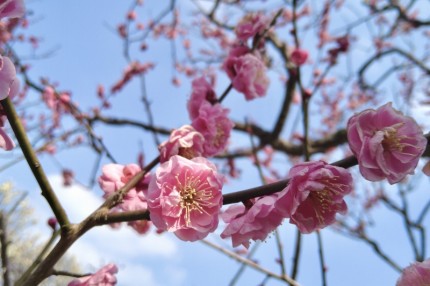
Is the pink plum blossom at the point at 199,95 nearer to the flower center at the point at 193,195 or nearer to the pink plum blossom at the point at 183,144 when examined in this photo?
the pink plum blossom at the point at 183,144

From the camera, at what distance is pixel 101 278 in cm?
137

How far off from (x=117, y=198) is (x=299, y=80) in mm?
1205

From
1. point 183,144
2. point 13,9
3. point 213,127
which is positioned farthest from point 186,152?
point 13,9

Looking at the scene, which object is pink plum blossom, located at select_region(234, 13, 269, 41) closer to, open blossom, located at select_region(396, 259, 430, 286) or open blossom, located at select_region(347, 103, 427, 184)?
Answer: open blossom, located at select_region(347, 103, 427, 184)

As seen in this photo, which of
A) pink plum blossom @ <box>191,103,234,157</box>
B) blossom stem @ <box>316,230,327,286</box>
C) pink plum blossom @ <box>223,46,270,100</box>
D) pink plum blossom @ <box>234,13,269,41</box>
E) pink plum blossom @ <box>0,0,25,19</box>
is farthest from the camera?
pink plum blossom @ <box>234,13,269,41</box>

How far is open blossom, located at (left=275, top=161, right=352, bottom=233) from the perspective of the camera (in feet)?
3.23

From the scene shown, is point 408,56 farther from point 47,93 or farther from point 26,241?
point 26,241

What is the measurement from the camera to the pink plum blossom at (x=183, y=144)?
4.42 ft

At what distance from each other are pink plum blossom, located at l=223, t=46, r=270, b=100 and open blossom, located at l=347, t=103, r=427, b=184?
31.6 inches

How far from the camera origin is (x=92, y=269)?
63.4 inches

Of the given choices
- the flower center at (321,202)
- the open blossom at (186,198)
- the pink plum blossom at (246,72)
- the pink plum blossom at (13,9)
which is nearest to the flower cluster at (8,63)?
the pink plum blossom at (13,9)

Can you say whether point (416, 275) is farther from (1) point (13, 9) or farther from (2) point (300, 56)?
(2) point (300, 56)

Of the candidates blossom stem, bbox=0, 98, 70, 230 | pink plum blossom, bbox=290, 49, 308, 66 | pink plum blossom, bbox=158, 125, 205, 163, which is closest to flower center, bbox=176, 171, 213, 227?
pink plum blossom, bbox=158, 125, 205, 163

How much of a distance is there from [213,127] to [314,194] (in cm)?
53
